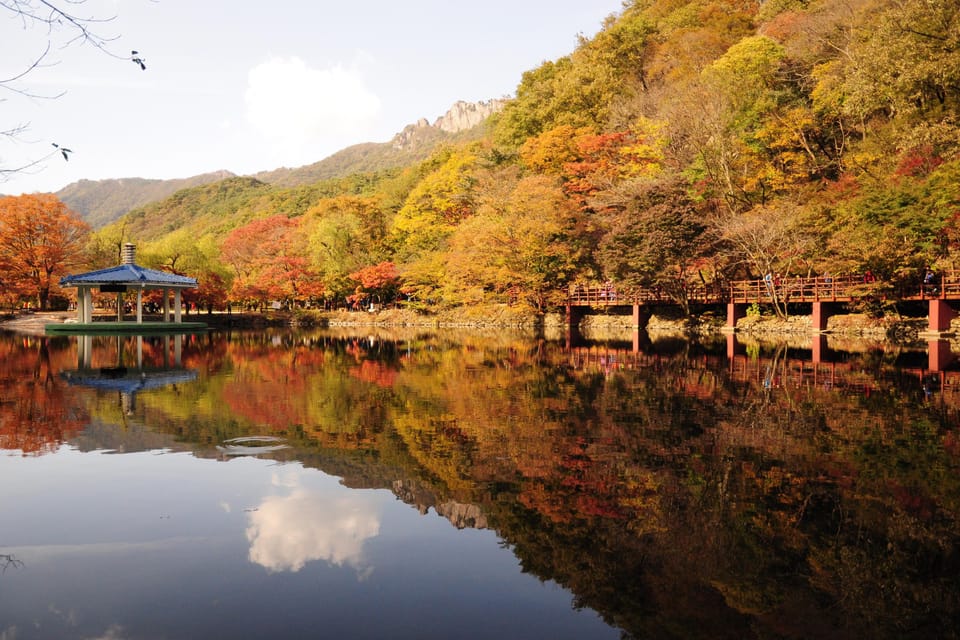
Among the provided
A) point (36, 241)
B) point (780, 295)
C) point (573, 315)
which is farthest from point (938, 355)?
point (36, 241)

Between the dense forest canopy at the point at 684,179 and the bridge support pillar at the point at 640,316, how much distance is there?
1921 mm

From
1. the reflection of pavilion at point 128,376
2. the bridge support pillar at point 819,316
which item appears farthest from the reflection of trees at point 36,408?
the bridge support pillar at point 819,316

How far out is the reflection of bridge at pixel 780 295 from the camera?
85.9 ft

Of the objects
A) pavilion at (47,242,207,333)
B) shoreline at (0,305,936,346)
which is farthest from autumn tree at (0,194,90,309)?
pavilion at (47,242,207,333)

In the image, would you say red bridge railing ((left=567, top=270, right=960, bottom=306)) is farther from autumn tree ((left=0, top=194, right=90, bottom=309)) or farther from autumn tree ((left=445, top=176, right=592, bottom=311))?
autumn tree ((left=0, top=194, right=90, bottom=309))

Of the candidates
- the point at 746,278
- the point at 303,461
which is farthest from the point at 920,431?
the point at 746,278

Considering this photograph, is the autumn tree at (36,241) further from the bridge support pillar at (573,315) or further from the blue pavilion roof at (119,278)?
the bridge support pillar at (573,315)

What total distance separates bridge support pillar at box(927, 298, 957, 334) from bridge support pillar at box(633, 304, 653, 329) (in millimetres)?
13932

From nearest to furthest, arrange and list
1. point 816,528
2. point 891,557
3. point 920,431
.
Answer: point 891,557, point 816,528, point 920,431

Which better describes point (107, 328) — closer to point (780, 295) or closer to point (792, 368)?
point (792, 368)

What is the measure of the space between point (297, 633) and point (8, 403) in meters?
10.3

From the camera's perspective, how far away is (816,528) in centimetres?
496

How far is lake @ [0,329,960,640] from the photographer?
3773 millimetres

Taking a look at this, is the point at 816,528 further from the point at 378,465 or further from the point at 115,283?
the point at 115,283
